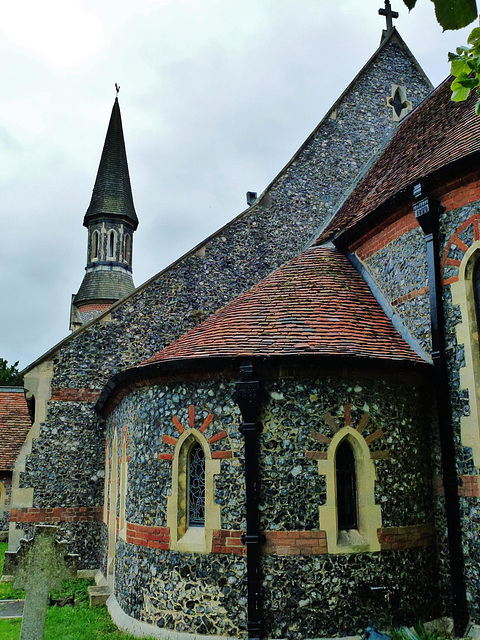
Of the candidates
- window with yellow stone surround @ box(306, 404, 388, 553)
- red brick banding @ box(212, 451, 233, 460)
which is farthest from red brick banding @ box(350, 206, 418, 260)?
red brick banding @ box(212, 451, 233, 460)

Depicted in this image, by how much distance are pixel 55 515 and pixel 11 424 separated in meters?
10.5

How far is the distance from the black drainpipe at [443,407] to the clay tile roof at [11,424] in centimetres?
1543

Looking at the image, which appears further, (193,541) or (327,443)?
(193,541)

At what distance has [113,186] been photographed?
2916cm

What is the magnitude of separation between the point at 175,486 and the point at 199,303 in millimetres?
5661

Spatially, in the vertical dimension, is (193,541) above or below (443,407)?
below

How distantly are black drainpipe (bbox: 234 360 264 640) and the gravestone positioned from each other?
210 centimetres

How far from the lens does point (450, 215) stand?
25.8 feet

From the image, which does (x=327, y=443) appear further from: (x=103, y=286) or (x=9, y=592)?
(x=103, y=286)

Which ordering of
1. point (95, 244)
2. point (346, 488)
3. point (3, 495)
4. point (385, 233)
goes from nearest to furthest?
point (346, 488) → point (385, 233) → point (3, 495) → point (95, 244)

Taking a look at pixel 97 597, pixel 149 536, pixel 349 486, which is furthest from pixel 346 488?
pixel 97 597

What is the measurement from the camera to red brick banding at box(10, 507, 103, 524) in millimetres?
11484

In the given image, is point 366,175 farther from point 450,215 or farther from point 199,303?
point 450,215

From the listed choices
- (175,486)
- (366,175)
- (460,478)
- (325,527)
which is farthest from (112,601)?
(366,175)
